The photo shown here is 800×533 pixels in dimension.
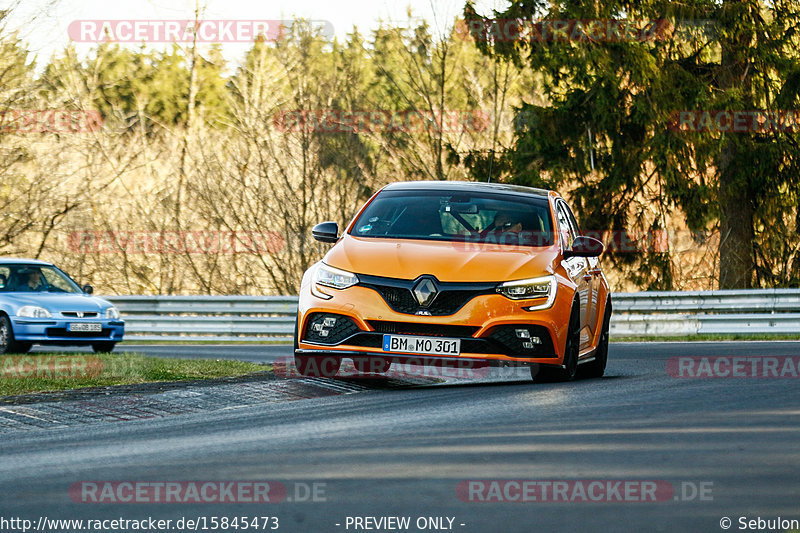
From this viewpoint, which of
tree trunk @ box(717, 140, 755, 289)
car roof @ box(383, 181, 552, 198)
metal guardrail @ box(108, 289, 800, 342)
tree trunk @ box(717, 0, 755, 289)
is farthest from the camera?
tree trunk @ box(717, 140, 755, 289)

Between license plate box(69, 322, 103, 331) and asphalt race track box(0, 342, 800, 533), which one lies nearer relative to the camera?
asphalt race track box(0, 342, 800, 533)

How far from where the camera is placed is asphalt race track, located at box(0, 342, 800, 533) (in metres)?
5.32

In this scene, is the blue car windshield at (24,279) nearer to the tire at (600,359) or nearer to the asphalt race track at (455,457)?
the tire at (600,359)

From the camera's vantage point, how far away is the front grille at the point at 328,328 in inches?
397

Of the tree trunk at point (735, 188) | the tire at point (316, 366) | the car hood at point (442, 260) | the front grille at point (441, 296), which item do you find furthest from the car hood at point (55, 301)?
the tree trunk at point (735, 188)

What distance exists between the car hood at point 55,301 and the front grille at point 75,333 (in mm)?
324

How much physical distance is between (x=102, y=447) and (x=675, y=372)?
21.4ft

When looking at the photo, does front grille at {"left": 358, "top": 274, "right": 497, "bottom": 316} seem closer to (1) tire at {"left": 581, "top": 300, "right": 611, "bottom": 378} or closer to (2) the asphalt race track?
(2) the asphalt race track

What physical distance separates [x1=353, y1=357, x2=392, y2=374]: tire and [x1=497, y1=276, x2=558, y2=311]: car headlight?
215cm

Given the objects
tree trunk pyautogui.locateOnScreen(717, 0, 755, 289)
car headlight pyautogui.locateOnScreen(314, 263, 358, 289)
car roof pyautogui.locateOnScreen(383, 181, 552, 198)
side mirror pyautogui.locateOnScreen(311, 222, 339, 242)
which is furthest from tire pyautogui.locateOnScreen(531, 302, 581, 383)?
tree trunk pyautogui.locateOnScreen(717, 0, 755, 289)

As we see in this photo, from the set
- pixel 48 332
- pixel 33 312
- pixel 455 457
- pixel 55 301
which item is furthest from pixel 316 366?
pixel 55 301

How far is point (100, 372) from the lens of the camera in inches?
501

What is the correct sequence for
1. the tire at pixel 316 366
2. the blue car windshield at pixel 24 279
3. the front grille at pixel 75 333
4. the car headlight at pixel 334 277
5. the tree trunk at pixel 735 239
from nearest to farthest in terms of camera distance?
the car headlight at pixel 334 277 < the tire at pixel 316 366 < the front grille at pixel 75 333 < the blue car windshield at pixel 24 279 < the tree trunk at pixel 735 239

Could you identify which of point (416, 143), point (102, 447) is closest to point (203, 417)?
point (102, 447)
